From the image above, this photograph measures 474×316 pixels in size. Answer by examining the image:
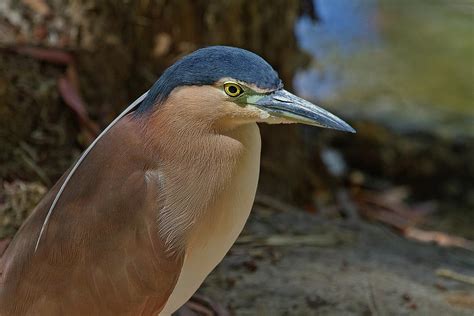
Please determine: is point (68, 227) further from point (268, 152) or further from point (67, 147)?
point (268, 152)

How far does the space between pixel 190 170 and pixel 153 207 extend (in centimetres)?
16

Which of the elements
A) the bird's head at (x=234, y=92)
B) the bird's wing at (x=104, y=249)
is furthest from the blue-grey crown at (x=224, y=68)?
the bird's wing at (x=104, y=249)

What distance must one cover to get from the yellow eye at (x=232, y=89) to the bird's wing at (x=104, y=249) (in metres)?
0.35

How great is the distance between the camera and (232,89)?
2340 mm

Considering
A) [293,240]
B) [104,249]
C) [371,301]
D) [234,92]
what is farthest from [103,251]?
[293,240]

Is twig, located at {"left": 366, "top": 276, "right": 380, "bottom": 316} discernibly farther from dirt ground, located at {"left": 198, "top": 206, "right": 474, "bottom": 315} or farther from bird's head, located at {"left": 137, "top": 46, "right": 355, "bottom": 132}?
bird's head, located at {"left": 137, "top": 46, "right": 355, "bottom": 132}

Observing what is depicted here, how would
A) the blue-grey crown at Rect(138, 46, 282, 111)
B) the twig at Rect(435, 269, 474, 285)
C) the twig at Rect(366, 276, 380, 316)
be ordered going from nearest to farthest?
1. the blue-grey crown at Rect(138, 46, 282, 111)
2. the twig at Rect(366, 276, 380, 316)
3. the twig at Rect(435, 269, 474, 285)

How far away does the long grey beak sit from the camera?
234 centimetres

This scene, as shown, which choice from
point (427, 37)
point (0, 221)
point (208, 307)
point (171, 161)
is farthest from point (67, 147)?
point (427, 37)

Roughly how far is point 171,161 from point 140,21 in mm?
1521

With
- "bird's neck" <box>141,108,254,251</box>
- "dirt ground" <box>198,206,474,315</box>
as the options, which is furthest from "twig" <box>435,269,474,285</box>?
"bird's neck" <box>141,108,254,251</box>

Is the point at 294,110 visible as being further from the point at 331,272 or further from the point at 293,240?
the point at 293,240

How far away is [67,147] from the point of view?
3674 millimetres

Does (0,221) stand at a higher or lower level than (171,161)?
lower
